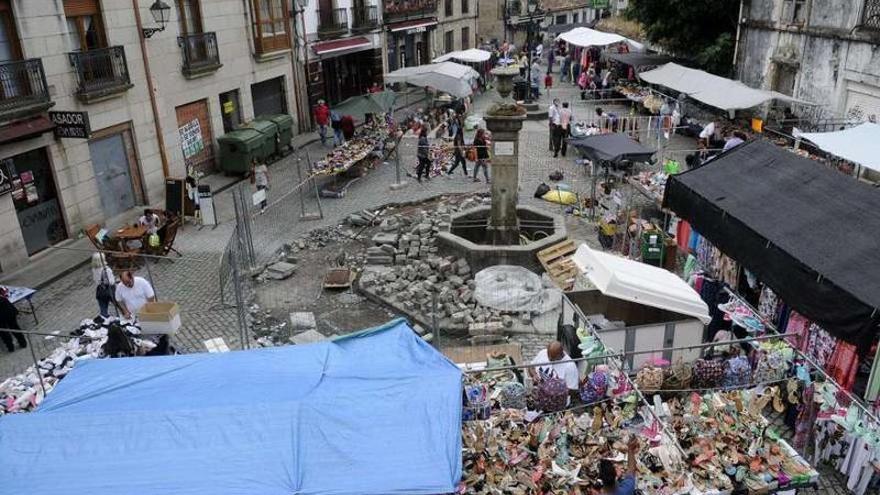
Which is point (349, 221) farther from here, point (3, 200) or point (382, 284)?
point (3, 200)

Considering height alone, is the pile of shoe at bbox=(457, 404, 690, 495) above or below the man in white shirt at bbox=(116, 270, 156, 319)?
below

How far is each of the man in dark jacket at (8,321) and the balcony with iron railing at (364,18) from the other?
837 inches

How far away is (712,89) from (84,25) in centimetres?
1828

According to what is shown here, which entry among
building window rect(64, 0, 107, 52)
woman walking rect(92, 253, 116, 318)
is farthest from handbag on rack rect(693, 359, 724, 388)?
building window rect(64, 0, 107, 52)

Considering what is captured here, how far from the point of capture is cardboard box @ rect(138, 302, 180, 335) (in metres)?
→ 10.3

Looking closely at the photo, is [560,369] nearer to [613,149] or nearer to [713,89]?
[613,149]

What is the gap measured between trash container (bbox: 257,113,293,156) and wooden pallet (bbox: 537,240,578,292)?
42.5ft

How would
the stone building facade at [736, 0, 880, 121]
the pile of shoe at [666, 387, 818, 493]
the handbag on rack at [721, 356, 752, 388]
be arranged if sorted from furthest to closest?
the stone building facade at [736, 0, 880, 121], the handbag on rack at [721, 356, 752, 388], the pile of shoe at [666, 387, 818, 493]

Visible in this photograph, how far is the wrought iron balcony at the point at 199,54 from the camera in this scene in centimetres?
1981

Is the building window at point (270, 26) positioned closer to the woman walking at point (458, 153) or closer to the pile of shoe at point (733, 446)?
the woman walking at point (458, 153)

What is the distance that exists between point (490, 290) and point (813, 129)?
41.9 ft

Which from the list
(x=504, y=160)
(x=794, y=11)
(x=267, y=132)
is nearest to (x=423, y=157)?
(x=267, y=132)

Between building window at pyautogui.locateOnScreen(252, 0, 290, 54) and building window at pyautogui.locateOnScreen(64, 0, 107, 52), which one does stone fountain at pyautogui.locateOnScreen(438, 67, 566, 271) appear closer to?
building window at pyautogui.locateOnScreen(64, 0, 107, 52)

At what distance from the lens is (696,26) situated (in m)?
26.2
